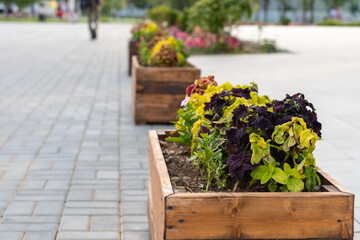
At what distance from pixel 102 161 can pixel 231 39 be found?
10.7m

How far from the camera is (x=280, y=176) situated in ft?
7.60

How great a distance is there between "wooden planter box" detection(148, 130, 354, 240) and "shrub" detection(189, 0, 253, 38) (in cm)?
1209

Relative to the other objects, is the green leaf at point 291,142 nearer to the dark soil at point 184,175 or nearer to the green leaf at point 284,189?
the green leaf at point 284,189

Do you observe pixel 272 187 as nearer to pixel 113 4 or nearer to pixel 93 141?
pixel 93 141

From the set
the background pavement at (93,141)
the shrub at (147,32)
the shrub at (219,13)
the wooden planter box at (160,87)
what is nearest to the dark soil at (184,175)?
the background pavement at (93,141)

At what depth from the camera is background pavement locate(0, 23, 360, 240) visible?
3.51m

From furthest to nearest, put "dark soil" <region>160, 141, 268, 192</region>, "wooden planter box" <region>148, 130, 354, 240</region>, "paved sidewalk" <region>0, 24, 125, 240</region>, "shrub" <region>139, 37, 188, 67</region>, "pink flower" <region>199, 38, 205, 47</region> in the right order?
"pink flower" <region>199, 38, 205, 47</region> < "shrub" <region>139, 37, 188, 67</region> < "paved sidewalk" <region>0, 24, 125, 240</region> < "dark soil" <region>160, 141, 268, 192</region> < "wooden planter box" <region>148, 130, 354, 240</region>

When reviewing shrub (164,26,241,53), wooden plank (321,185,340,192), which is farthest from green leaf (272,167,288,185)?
shrub (164,26,241,53)

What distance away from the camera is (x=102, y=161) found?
4.85 meters

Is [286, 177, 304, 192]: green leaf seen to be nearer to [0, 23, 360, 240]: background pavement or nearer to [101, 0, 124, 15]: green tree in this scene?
[0, 23, 360, 240]: background pavement

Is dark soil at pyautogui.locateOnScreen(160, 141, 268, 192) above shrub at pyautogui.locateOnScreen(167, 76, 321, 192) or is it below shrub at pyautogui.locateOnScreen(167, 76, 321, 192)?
below

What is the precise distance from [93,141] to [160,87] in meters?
1.08

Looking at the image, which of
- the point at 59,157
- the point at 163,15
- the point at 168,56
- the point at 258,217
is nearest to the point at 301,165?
the point at 258,217

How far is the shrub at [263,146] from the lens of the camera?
2.32m
